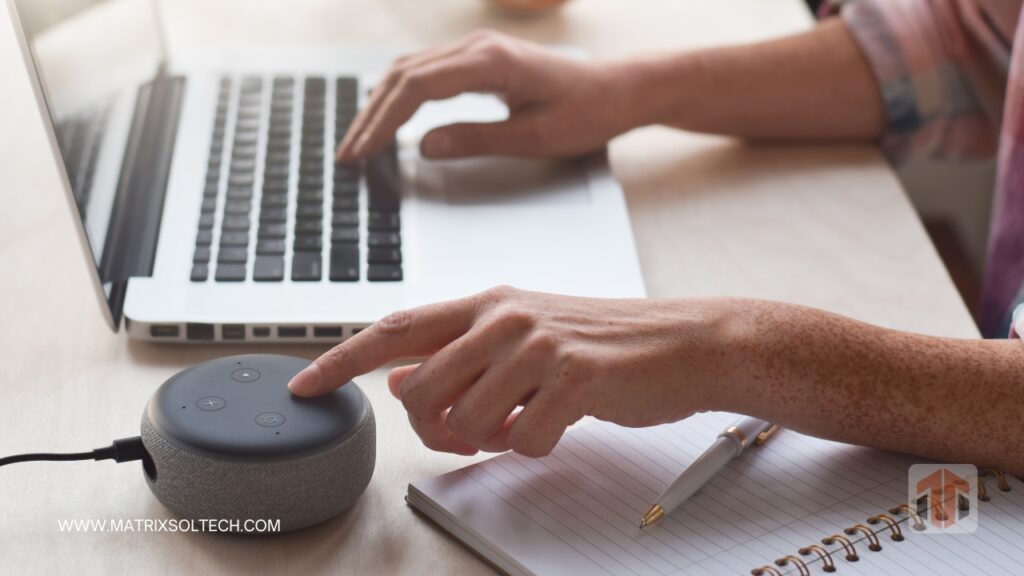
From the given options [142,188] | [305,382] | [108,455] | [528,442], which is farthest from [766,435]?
[142,188]

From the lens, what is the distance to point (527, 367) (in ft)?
2.00

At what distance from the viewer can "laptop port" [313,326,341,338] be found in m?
0.74

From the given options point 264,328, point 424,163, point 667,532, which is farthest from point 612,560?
point 424,163

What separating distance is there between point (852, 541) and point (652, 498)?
0.34ft

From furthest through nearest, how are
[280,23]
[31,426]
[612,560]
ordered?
1. [280,23]
2. [31,426]
3. [612,560]

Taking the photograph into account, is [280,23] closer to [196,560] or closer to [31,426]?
[31,426]

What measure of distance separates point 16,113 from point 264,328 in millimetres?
453

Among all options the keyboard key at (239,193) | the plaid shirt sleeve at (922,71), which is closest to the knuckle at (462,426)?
the keyboard key at (239,193)

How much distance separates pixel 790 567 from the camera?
1.87ft

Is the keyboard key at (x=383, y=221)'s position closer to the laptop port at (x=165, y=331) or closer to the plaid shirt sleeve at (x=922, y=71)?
the laptop port at (x=165, y=331)

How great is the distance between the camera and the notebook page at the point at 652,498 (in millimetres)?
577

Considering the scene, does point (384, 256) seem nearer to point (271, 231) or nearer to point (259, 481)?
point (271, 231)

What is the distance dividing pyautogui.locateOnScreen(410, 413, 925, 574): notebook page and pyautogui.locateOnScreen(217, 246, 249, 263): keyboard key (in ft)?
0.81

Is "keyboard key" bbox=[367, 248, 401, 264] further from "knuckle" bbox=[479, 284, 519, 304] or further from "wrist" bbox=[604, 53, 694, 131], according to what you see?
"wrist" bbox=[604, 53, 694, 131]
